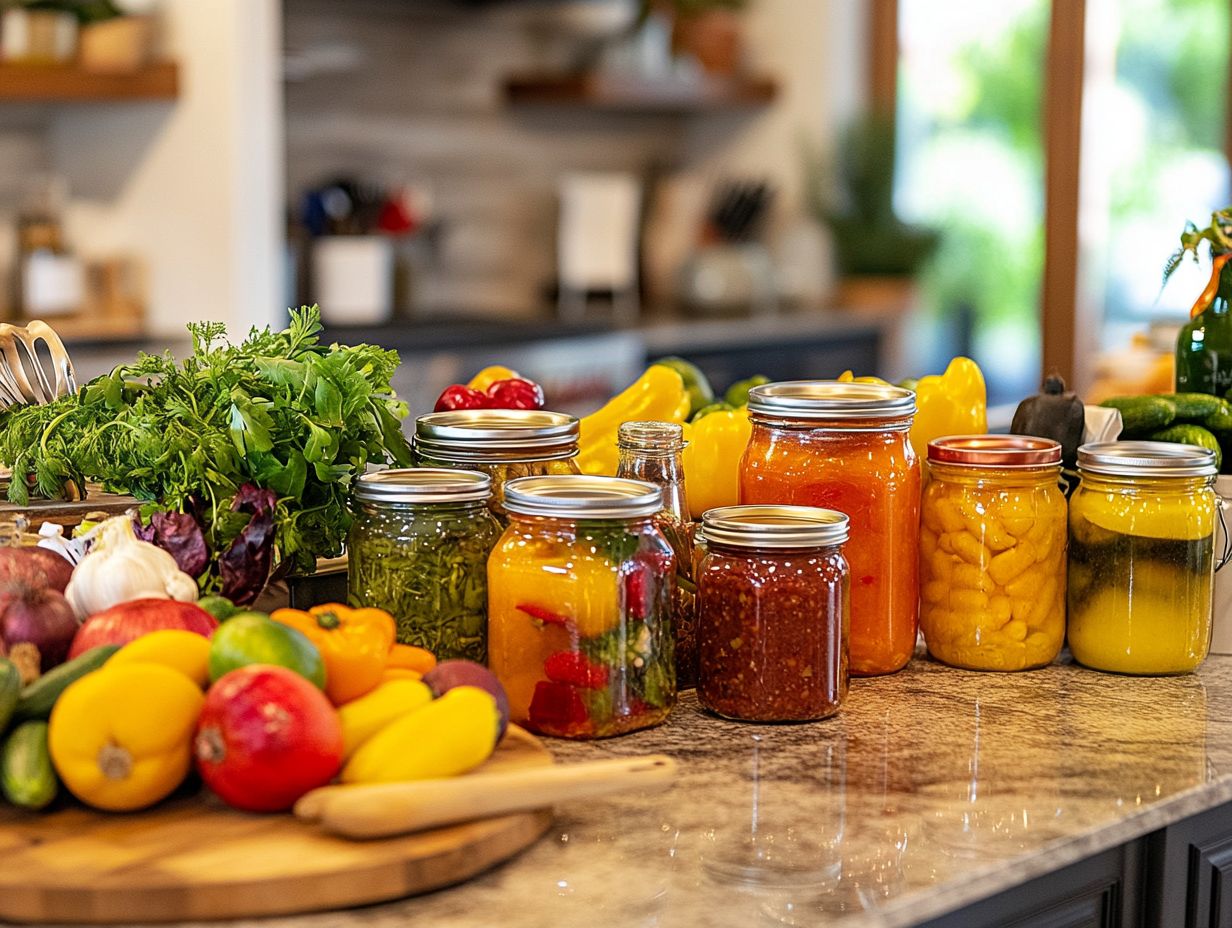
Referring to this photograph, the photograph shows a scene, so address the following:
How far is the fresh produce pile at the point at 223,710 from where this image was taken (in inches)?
38.0

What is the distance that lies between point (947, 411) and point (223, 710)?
83cm

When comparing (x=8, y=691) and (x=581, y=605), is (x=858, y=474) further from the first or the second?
(x=8, y=691)

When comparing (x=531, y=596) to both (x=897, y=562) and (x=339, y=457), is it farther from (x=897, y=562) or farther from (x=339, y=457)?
(x=897, y=562)

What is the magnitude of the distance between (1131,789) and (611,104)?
4.08 metres

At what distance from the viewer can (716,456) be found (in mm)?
1505

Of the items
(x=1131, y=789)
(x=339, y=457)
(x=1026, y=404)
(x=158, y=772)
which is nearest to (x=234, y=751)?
(x=158, y=772)

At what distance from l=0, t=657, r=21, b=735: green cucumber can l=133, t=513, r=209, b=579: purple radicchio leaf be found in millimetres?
228

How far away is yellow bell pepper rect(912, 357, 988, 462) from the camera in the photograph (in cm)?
154

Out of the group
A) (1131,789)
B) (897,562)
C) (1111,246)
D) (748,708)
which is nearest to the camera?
(1131,789)

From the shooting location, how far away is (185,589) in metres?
1.17

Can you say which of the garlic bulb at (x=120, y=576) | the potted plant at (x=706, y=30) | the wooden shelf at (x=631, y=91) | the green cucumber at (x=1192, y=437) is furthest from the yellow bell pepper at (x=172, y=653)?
the potted plant at (x=706, y=30)

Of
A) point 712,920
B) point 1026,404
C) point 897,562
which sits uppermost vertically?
point 1026,404

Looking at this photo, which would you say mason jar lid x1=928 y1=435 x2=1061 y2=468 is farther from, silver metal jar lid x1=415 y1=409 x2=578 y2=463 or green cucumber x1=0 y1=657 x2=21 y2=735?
green cucumber x1=0 y1=657 x2=21 y2=735

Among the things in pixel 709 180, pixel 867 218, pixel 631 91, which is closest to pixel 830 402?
pixel 631 91
